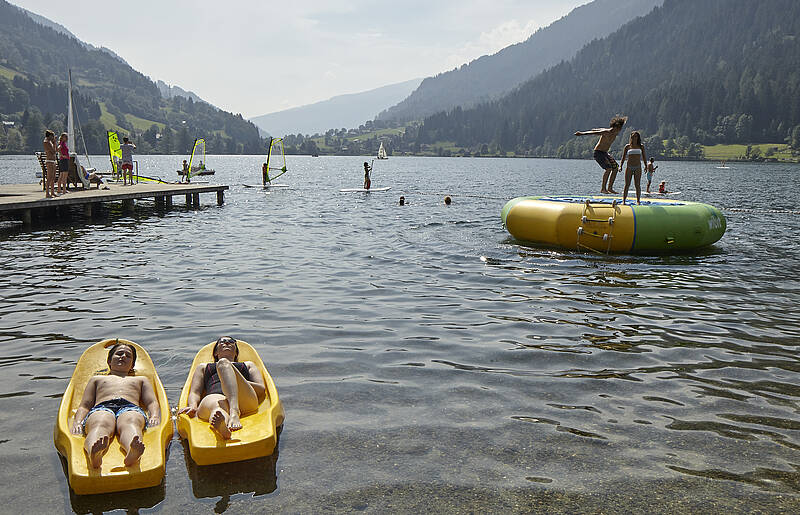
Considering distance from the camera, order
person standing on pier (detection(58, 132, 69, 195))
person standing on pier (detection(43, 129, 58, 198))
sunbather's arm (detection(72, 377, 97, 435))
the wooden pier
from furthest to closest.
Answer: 1. person standing on pier (detection(58, 132, 69, 195))
2. person standing on pier (detection(43, 129, 58, 198))
3. the wooden pier
4. sunbather's arm (detection(72, 377, 97, 435))

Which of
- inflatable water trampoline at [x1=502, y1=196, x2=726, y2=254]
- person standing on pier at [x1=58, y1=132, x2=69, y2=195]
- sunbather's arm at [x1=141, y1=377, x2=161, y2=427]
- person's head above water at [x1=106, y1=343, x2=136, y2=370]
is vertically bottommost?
sunbather's arm at [x1=141, y1=377, x2=161, y2=427]

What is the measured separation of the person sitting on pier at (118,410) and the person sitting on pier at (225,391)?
17.7 inches

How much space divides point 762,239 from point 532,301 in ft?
47.6

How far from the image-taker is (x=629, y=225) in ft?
57.0

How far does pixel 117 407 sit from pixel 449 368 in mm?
4536

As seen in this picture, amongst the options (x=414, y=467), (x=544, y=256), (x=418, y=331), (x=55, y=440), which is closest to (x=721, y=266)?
(x=544, y=256)

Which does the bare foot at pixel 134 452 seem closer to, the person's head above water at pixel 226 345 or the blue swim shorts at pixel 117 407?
the blue swim shorts at pixel 117 407

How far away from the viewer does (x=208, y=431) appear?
6.13m

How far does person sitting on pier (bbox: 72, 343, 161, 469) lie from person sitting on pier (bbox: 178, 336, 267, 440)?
450 mm

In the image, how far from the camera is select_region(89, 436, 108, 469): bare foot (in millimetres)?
5426

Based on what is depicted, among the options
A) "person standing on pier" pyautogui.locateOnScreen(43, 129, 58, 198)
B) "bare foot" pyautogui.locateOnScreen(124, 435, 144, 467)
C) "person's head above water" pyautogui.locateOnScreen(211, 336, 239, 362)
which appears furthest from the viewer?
"person standing on pier" pyautogui.locateOnScreen(43, 129, 58, 198)

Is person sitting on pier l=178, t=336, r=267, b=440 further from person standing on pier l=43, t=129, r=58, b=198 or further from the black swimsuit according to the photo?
person standing on pier l=43, t=129, r=58, b=198

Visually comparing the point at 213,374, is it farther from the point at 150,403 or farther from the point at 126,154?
the point at 126,154

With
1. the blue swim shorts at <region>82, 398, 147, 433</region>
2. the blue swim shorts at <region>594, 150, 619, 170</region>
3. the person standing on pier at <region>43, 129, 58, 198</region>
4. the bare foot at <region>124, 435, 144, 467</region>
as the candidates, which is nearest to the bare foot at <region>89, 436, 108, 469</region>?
the bare foot at <region>124, 435, 144, 467</region>
